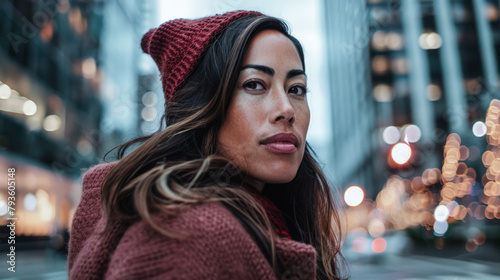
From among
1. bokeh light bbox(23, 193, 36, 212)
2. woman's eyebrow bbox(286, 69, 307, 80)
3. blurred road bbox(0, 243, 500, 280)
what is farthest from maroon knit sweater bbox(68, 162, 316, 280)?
bokeh light bbox(23, 193, 36, 212)

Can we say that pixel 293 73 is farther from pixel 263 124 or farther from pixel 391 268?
pixel 391 268

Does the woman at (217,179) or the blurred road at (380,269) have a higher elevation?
the woman at (217,179)

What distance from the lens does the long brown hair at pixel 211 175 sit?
3.70ft

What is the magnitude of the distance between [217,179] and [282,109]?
1.17 ft

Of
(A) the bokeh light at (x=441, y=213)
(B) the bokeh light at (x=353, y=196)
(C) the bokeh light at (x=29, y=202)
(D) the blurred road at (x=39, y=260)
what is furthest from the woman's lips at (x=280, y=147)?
(A) the bokeh light at (x=441, y=213)

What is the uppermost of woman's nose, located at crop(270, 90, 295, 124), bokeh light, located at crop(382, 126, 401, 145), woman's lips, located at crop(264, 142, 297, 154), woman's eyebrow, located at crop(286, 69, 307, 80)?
woman's eyebrow, located at crop(286, 69, 307, 80)

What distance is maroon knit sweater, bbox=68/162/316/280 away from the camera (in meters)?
0.98

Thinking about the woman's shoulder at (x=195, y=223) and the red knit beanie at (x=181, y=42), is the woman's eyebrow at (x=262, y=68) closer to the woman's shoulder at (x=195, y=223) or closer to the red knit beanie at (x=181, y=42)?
the red knit beanie at (x=181, y=42)

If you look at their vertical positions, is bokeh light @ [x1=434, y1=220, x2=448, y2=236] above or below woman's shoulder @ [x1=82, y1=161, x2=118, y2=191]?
below

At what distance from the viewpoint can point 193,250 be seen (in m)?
1.00

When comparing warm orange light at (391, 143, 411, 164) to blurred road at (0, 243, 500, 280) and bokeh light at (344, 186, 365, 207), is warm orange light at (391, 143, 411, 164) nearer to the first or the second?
blurred road at (0, 243, 500, 280)

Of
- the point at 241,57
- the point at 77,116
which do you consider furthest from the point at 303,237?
the point at 77,116

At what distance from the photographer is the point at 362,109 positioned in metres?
64.2

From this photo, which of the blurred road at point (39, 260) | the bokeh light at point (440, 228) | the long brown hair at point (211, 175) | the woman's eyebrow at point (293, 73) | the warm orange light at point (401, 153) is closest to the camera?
the long brown hair at point (211, 175)
